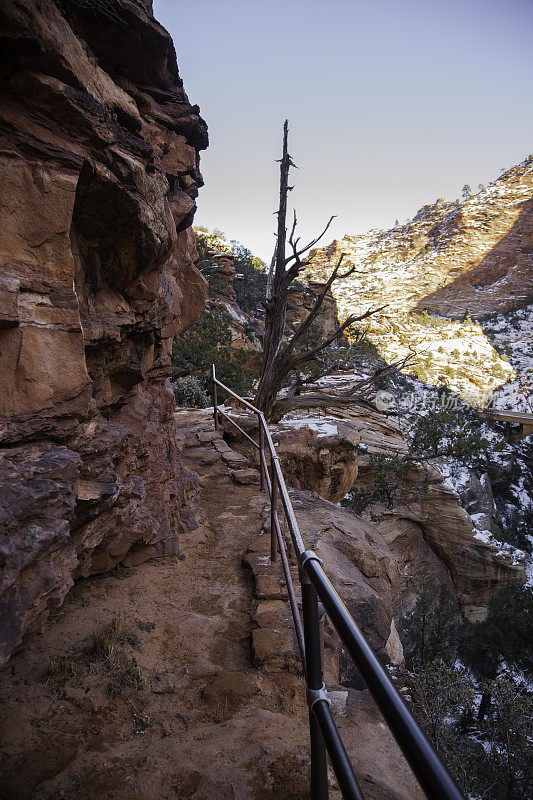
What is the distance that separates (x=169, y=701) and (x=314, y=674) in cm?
124

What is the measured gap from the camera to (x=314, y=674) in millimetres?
1095

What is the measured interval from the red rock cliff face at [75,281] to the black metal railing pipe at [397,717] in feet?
3.63

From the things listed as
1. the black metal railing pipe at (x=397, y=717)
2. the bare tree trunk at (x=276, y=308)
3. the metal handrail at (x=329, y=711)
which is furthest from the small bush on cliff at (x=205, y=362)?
the black metal railing pipe at (x=397, y=717)

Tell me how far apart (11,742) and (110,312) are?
2.10 metres

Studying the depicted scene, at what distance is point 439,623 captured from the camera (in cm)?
1136

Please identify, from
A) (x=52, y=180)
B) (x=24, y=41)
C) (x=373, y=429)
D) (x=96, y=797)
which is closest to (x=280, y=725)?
(x=96, y=797)

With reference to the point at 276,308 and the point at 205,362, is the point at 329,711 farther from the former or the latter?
the point at 205,362

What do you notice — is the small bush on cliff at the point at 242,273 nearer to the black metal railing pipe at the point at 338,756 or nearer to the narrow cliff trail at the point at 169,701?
the narrow cliff trail at the point at 169,701

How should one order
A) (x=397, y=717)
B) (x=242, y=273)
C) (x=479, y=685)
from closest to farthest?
(x=397, y=717), (x=479, y=685), (x=242, y=273)

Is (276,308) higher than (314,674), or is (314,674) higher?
(276,308)

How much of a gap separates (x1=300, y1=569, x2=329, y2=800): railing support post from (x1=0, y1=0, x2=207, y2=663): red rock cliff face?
936 mm

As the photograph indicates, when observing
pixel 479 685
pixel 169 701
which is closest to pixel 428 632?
pixel 479 685

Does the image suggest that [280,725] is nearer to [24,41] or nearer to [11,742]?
[11,742]

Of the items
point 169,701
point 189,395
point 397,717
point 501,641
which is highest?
point 397,717
